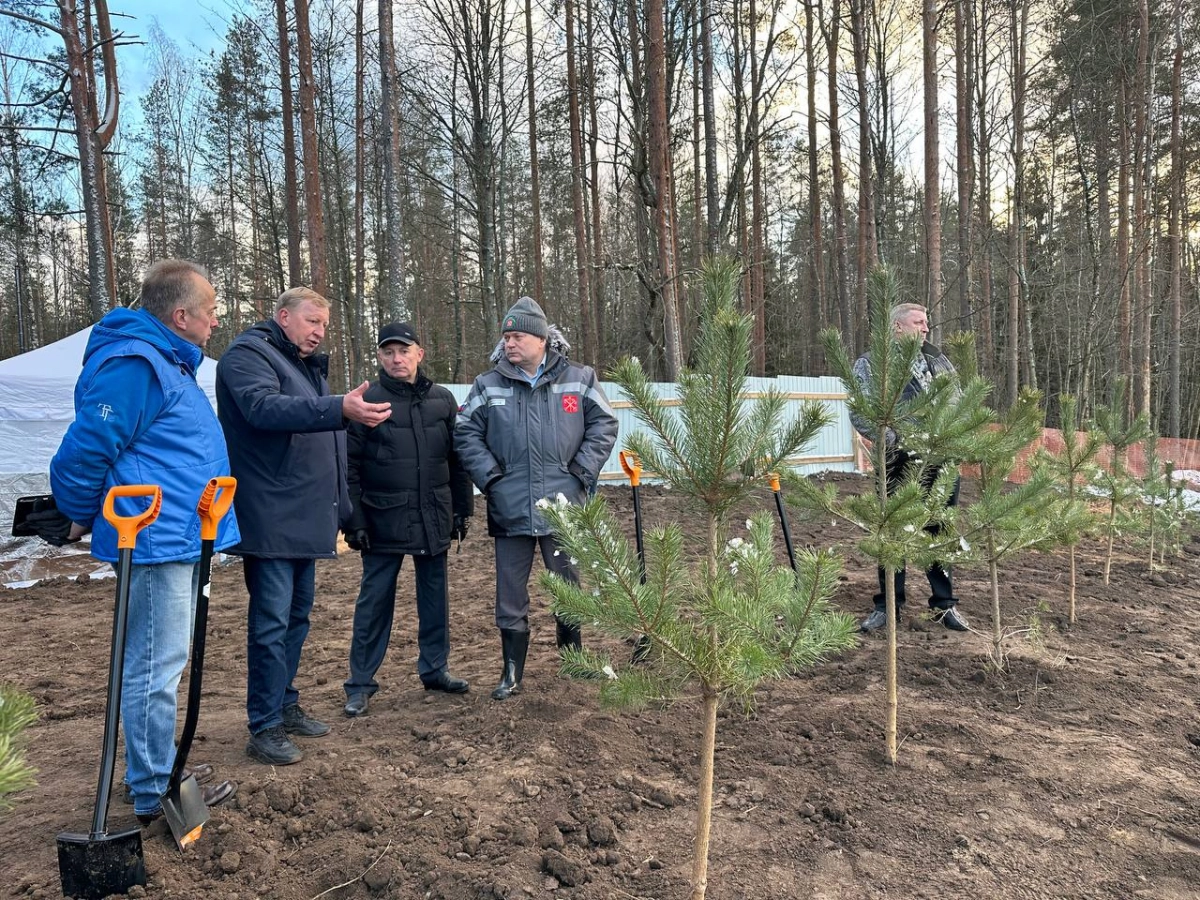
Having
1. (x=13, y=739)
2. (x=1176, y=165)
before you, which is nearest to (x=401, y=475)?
(x=13, y=739)

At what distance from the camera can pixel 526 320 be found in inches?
139

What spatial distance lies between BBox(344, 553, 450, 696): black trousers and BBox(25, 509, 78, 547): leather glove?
53.7 inches

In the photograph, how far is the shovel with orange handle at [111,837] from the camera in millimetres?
2039

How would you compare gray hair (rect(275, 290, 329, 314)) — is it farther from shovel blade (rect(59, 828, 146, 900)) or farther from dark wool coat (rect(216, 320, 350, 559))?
shovel blade (rect(59, 828, 146, 900))

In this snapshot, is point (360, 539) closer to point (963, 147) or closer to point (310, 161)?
point (310, 161)

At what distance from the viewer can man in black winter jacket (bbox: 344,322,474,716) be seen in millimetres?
3562

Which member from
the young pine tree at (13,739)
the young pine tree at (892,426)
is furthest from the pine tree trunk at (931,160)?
the young pine tree at (13,739)

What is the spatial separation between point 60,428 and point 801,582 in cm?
939

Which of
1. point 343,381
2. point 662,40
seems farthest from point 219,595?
point 343,381

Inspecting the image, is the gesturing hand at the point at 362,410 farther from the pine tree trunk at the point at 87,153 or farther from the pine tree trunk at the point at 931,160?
the pine tree trunk at the point at 87,153

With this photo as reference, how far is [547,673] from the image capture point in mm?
4004

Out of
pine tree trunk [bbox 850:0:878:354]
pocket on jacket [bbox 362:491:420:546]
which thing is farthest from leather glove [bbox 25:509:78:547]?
pine tree trunk [bbox 850:0:878:354]

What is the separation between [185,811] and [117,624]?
2.39 ft

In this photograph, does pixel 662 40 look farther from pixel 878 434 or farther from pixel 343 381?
pixel 343 381
